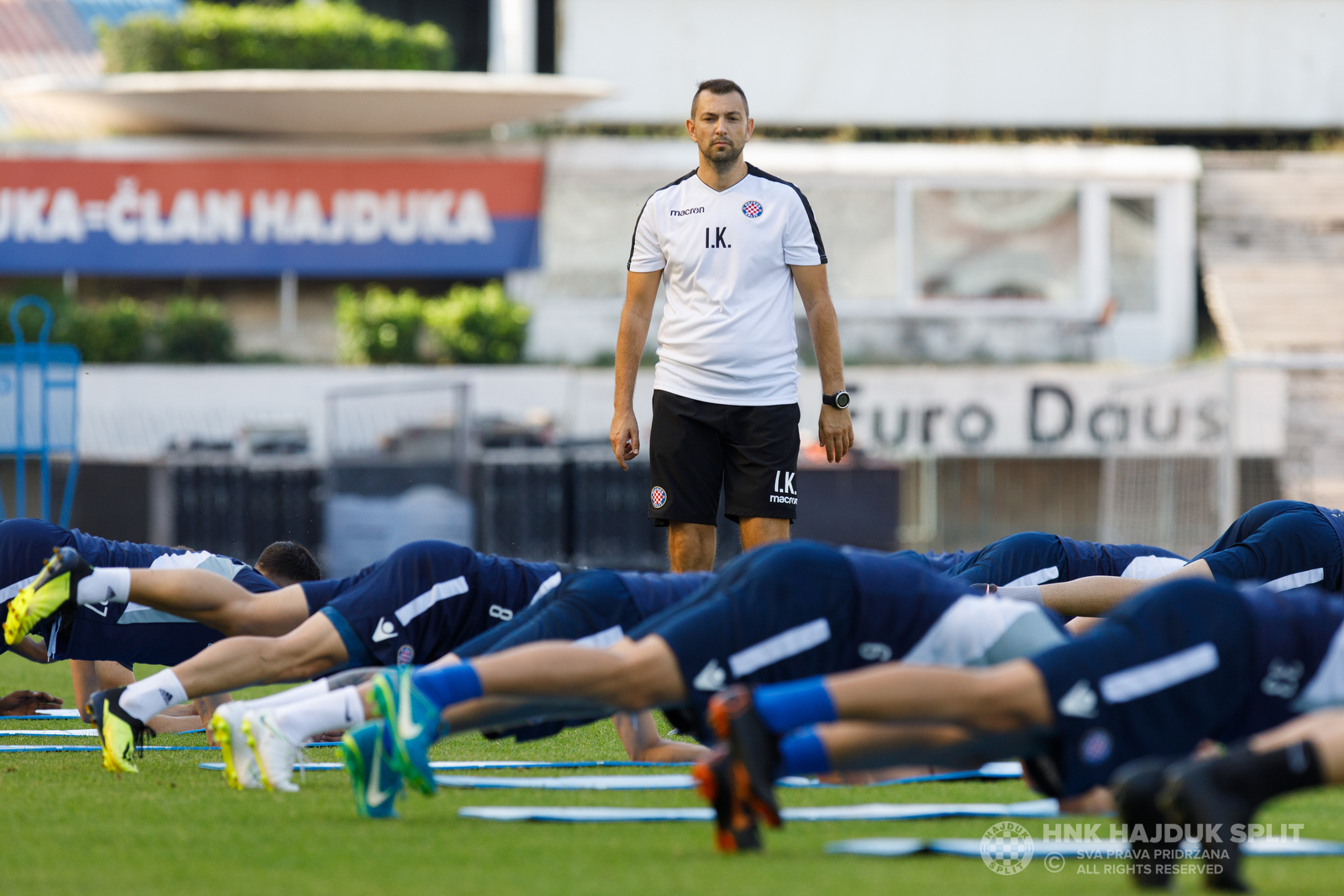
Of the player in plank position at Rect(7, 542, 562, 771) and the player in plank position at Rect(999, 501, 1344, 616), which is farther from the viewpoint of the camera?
the player in plank position at Rect(999, 501, 1344, 616)

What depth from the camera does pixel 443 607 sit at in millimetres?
4934

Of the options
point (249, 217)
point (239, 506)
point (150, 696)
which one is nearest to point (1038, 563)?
point (150, 696)

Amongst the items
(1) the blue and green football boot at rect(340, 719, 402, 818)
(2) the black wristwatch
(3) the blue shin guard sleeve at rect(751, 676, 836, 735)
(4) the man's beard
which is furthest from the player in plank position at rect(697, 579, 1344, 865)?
(4) the man's beard

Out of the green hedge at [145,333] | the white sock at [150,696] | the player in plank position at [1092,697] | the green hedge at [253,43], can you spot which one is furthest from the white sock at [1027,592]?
the green hedge at [253,43]

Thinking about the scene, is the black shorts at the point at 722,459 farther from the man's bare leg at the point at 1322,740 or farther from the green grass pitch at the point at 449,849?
the man's bare leg at the point at 1322,740

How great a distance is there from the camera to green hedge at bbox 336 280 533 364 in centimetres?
2205

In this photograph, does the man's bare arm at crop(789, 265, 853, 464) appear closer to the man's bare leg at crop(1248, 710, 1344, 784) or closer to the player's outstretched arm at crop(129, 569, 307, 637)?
the player's outstretched arm at crop(129, 569, 307, 637)

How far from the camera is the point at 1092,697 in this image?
11.3ft

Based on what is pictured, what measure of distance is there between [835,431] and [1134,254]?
19377 mm

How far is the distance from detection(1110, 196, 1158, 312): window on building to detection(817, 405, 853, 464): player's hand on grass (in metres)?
18.9

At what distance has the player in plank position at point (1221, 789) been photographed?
10.0 feet

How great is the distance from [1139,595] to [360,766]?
2.02 metres

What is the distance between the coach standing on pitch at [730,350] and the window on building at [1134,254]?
18951mm

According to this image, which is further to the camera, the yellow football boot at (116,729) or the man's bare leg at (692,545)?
the man's bare leg at (692,545)
